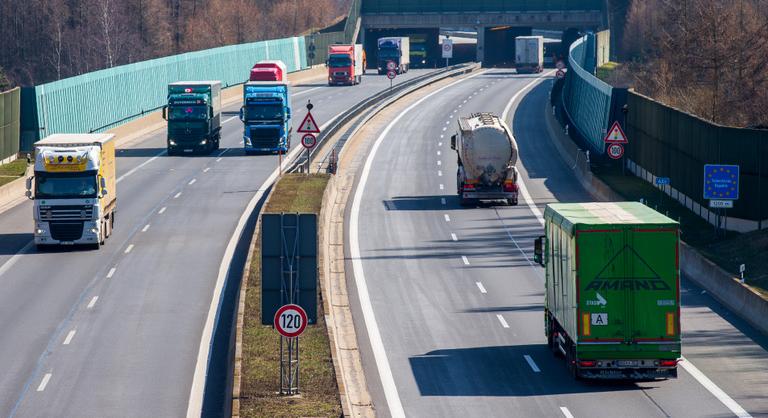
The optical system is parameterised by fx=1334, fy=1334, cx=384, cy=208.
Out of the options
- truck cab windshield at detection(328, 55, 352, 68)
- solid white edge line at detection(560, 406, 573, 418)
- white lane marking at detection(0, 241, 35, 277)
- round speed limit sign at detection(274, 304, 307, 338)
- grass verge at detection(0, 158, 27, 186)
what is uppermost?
truck cab windshield at detection(328, 55, 352, 68)

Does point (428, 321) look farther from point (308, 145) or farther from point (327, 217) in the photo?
point (308, 145)

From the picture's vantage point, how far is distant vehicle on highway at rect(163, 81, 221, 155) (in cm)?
6775

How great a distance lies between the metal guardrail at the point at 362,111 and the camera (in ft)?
213

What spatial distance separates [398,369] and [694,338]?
25.6 feet

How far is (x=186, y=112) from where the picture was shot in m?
68.0

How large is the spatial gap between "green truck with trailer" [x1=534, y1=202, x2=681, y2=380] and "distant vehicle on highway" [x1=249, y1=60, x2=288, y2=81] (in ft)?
217

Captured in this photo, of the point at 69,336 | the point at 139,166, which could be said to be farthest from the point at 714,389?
the point at 139,166

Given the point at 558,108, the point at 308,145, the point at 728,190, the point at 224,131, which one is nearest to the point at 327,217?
the point at 308,145

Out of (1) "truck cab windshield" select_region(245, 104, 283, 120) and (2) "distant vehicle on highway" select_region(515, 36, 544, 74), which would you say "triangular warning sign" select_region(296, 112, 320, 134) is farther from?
(2) "distant vehicle on highway" select_region(515, 36, 544, 74)

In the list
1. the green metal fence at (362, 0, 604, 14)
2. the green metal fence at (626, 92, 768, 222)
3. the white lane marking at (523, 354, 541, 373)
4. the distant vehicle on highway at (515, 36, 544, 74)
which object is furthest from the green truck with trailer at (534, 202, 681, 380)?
the green metal fence at (362, 0, 604, 14)

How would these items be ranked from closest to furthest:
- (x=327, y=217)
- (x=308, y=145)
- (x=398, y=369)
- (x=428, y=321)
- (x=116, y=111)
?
(x=398, y=369), (x=428, y=321), (x=327, y=217), (x=308, y=145), (x=116, y=111)

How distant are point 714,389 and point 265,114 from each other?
43.6 metres

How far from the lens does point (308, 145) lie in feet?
189

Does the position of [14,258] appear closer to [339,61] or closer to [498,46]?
[339,61]
